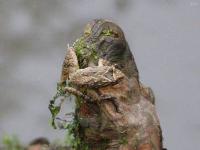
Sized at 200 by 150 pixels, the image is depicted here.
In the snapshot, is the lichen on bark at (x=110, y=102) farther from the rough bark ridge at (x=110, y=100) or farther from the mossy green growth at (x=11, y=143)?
the mossy green growth at (x=11, y=143)

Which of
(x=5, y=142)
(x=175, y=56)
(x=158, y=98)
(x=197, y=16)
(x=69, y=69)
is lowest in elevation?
(x=69, y=69)

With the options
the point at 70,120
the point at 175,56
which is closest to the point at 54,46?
the point at 175,56

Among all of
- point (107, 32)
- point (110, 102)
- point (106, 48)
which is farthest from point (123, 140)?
point (107, 32)

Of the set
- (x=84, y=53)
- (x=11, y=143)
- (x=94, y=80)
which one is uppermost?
(x=11, y=143)

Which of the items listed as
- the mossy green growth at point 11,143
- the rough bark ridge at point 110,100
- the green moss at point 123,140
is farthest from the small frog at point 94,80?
the mossy green growth at point 11,143

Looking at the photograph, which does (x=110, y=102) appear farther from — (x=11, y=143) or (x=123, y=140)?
(x=11, y=143)

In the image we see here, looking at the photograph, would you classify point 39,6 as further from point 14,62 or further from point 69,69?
point 69,69

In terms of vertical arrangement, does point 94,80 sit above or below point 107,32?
below
